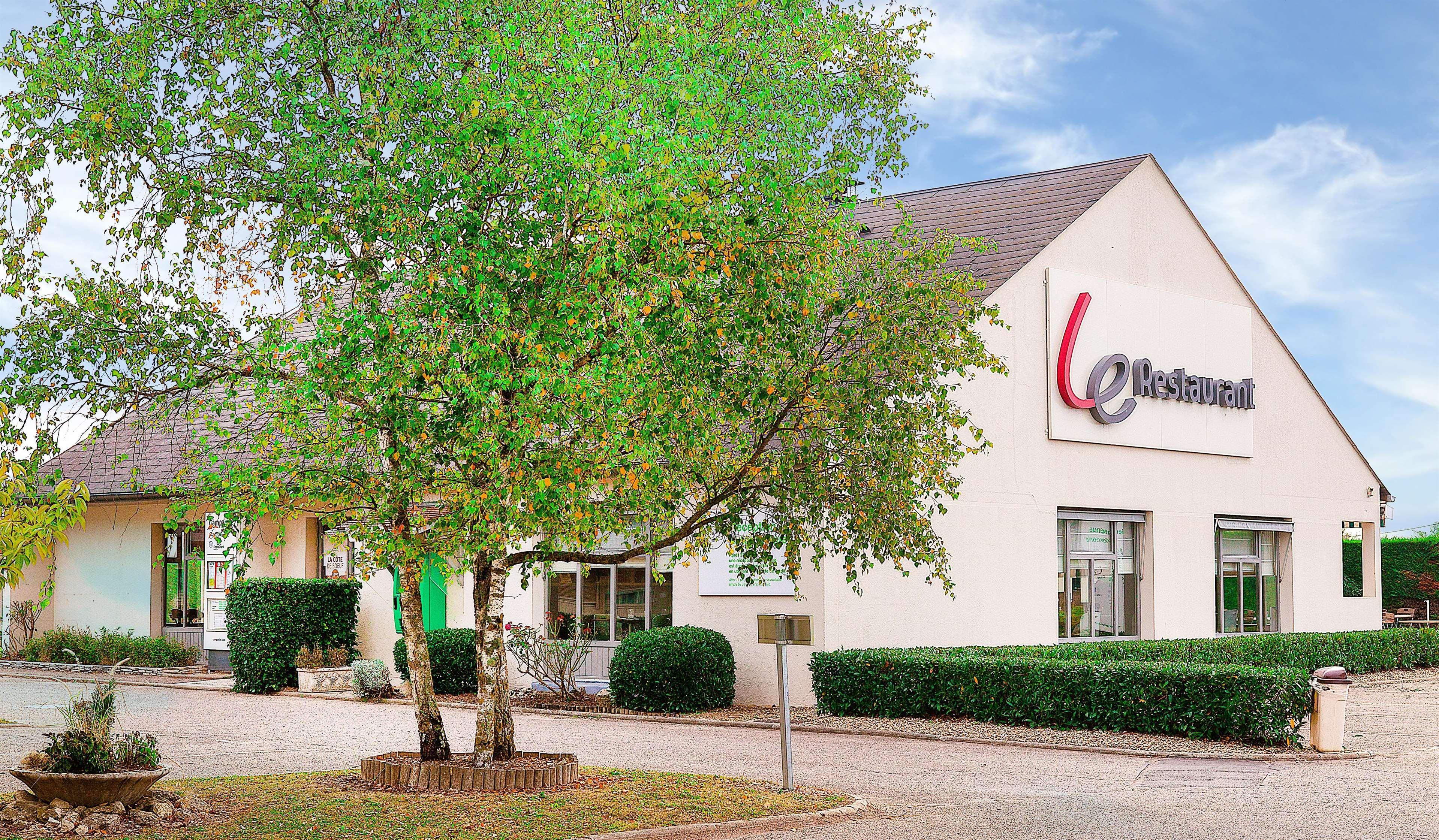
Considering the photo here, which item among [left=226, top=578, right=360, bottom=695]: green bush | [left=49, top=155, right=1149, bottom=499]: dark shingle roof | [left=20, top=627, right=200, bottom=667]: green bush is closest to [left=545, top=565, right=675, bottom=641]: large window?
[left=226, top=578, right=360, bottom=695]: green bush

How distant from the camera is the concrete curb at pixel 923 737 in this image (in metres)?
14.2

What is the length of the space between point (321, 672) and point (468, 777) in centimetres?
1077

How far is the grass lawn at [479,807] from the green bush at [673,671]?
5.79 m

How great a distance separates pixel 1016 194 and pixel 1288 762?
13.4m

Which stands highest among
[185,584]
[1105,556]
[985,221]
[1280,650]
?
[985,221]

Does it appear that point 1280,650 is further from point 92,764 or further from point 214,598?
point 92,764

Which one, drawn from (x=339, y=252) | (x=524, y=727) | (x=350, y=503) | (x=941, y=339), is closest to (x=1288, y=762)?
(x=941, y=339)

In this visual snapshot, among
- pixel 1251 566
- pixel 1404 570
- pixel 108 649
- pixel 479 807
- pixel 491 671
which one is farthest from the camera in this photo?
pixel 1404 570

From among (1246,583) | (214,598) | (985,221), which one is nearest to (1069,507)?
(985,221)

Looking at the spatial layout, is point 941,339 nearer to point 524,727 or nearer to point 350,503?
point 350,503

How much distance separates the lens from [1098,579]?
77.0 ft

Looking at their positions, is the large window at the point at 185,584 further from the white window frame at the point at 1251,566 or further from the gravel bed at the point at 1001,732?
the white window frame at the point at 1251,566

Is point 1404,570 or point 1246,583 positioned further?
point 1404,570

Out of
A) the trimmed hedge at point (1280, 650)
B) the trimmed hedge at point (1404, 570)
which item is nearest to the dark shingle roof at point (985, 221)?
the trimmed hedge at point (1280, 650)
